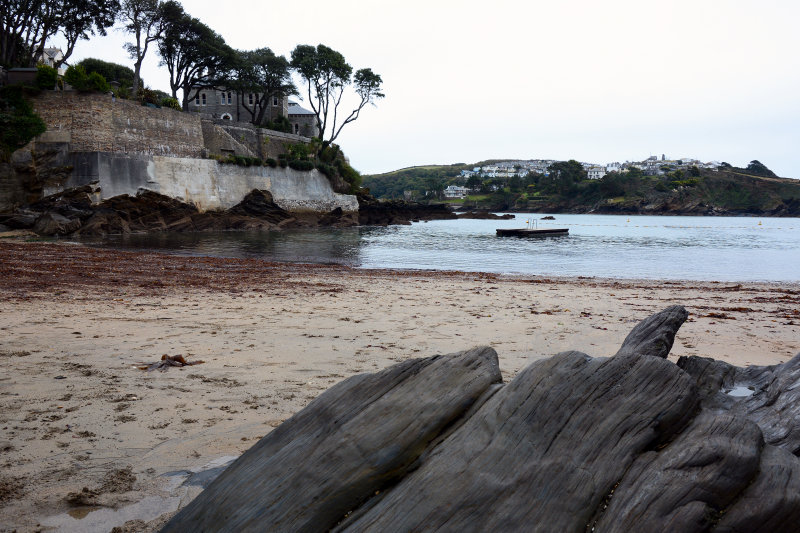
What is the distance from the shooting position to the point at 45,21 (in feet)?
137

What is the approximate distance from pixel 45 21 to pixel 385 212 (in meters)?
38.2

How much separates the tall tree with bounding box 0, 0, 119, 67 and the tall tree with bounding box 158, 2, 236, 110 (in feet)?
20.9

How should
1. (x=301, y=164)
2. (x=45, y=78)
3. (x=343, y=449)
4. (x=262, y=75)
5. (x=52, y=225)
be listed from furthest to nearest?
(x=262, y=75)
(x=301, y=164)
(x=45, y=78)
(x=52, y=225)
(x=343, y=449)

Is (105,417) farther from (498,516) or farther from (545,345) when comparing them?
(545,345)

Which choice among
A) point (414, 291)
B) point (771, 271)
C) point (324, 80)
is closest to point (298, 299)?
point (414, 291)

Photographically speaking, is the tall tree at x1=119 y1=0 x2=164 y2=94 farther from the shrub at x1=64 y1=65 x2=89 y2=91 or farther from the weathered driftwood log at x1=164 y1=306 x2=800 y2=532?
the weathered driftwood log at x1=164 y1=306 x2=800 y2=532

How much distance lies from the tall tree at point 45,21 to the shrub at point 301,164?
19.5m

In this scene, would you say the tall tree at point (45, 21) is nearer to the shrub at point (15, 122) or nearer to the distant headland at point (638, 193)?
the shrub at point (15, 122)

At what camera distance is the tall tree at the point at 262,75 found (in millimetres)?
60763

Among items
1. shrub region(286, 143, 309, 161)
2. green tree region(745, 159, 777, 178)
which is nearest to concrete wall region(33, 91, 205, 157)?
shrub region(286, 143, 309, 161)

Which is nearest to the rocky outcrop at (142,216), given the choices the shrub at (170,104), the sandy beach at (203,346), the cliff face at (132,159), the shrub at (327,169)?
the cliff face at (132,159)

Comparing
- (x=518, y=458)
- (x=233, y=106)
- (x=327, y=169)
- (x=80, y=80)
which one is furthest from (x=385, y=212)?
(x=518, y=458)

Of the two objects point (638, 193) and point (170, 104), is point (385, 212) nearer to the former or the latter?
point (170, 104)

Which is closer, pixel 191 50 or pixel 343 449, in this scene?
pixel 343 449
